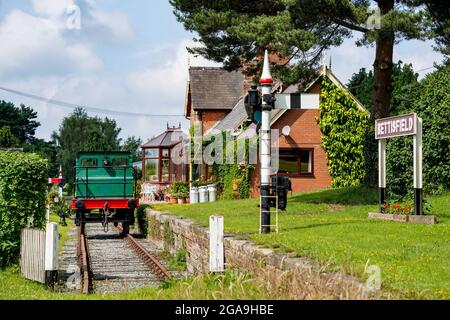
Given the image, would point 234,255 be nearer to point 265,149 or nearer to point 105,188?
point 265,149

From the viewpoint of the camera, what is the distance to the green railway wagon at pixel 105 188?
79.0ft

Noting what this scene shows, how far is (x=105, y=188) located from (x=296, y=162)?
12.4m

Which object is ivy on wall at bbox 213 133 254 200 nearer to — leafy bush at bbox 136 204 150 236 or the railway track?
leafy bush at bbox 136 204 150 236

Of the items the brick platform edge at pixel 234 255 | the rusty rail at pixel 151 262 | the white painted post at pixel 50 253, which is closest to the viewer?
the brick platform edge at pixel 234 255

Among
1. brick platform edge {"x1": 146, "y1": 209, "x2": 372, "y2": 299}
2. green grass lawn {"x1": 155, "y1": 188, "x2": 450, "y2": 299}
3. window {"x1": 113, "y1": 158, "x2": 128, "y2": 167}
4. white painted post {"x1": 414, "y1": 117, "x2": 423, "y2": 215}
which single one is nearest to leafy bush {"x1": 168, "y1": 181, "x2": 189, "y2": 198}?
window {"x1": 113, "y1": 158, "x2": 128, "y2": 167}

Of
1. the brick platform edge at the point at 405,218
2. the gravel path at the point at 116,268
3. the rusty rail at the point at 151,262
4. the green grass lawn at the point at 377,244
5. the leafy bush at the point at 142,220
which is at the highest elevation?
the brick platform edge at the point at 405,218

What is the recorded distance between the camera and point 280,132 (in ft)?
114

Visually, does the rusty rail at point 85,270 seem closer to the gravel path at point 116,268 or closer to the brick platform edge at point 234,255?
the gravel path at point 116,268

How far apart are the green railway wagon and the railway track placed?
0.80 m

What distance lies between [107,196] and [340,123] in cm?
1387

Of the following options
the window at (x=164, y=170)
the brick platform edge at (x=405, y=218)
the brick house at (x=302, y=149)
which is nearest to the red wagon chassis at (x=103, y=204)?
the brick platform edge at (x=405, y=218)

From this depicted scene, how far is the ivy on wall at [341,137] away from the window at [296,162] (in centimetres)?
93

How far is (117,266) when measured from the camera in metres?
16.9

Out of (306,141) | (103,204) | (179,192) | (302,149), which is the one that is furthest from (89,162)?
(179,192)
